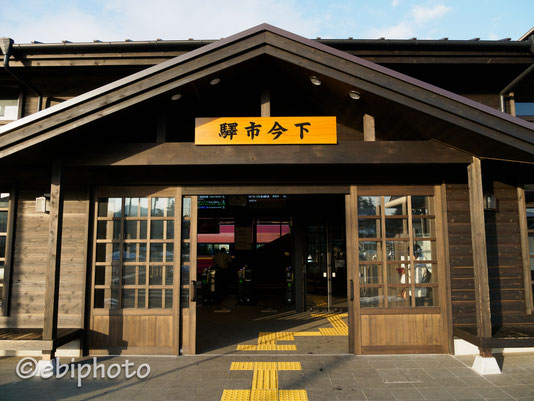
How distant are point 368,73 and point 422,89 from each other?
76 cm

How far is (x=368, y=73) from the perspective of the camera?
483 centimetres

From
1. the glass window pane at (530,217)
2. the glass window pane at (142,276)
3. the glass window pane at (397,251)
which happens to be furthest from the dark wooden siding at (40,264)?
the glass window pane at (530,217)

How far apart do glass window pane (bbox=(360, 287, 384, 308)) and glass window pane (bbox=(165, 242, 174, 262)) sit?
336 cm

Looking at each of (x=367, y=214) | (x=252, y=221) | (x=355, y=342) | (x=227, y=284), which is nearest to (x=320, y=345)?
(x=355, y=342)

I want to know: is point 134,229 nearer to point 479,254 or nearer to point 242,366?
point 242,366

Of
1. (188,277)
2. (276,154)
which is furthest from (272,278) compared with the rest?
(276,154)

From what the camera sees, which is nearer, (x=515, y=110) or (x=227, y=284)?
(x=515, y=110)

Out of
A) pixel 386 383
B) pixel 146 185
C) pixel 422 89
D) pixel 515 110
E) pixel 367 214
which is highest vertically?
pixel 515 110

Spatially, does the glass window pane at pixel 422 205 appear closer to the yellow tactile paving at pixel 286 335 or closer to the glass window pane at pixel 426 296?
the glass window pane at pixel 426 296

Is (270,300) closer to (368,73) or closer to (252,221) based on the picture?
(252,221)

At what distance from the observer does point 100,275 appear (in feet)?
19.9

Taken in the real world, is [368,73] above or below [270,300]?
above

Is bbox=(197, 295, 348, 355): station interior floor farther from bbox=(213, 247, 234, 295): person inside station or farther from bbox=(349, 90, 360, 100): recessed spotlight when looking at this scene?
bbox=(349, 90, 360, 100): recessed spotlight

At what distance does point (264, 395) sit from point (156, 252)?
301cm
